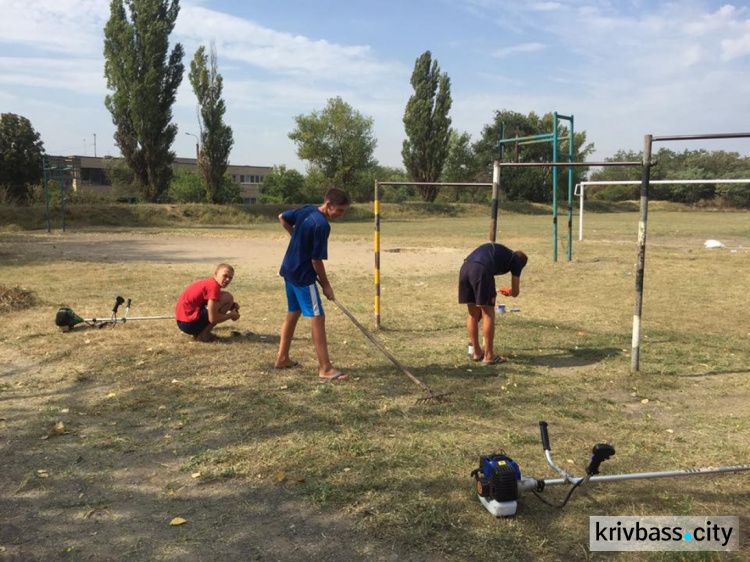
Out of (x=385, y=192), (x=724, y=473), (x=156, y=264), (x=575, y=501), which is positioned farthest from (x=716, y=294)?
(x=385, y=192)

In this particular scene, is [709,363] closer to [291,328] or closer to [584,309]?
[584,309]

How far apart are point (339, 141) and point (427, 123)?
12453 mm

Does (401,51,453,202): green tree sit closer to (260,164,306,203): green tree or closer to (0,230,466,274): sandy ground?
(260,164,306,203): green tree

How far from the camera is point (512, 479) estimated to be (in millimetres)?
2947

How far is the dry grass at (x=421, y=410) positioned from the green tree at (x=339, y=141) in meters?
53.3

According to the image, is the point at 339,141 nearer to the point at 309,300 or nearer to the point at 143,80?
the point at 143,80

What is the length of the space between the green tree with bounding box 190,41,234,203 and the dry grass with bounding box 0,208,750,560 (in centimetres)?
3680

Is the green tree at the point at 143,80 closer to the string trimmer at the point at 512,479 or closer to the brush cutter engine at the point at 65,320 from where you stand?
the brush cutter engine at the point at 65,320

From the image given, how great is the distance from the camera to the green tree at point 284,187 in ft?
196

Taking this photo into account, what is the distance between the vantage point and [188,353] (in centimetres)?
612

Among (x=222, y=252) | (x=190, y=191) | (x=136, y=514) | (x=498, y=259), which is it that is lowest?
(x=136, y=514)

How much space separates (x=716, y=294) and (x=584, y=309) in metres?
3.05

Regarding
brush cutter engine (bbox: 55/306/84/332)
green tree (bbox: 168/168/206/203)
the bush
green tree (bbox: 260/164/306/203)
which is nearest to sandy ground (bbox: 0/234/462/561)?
brush cutter engine (bbox: 55/306/84/332)

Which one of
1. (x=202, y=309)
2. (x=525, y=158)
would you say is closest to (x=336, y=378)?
(x=202, y=309)
